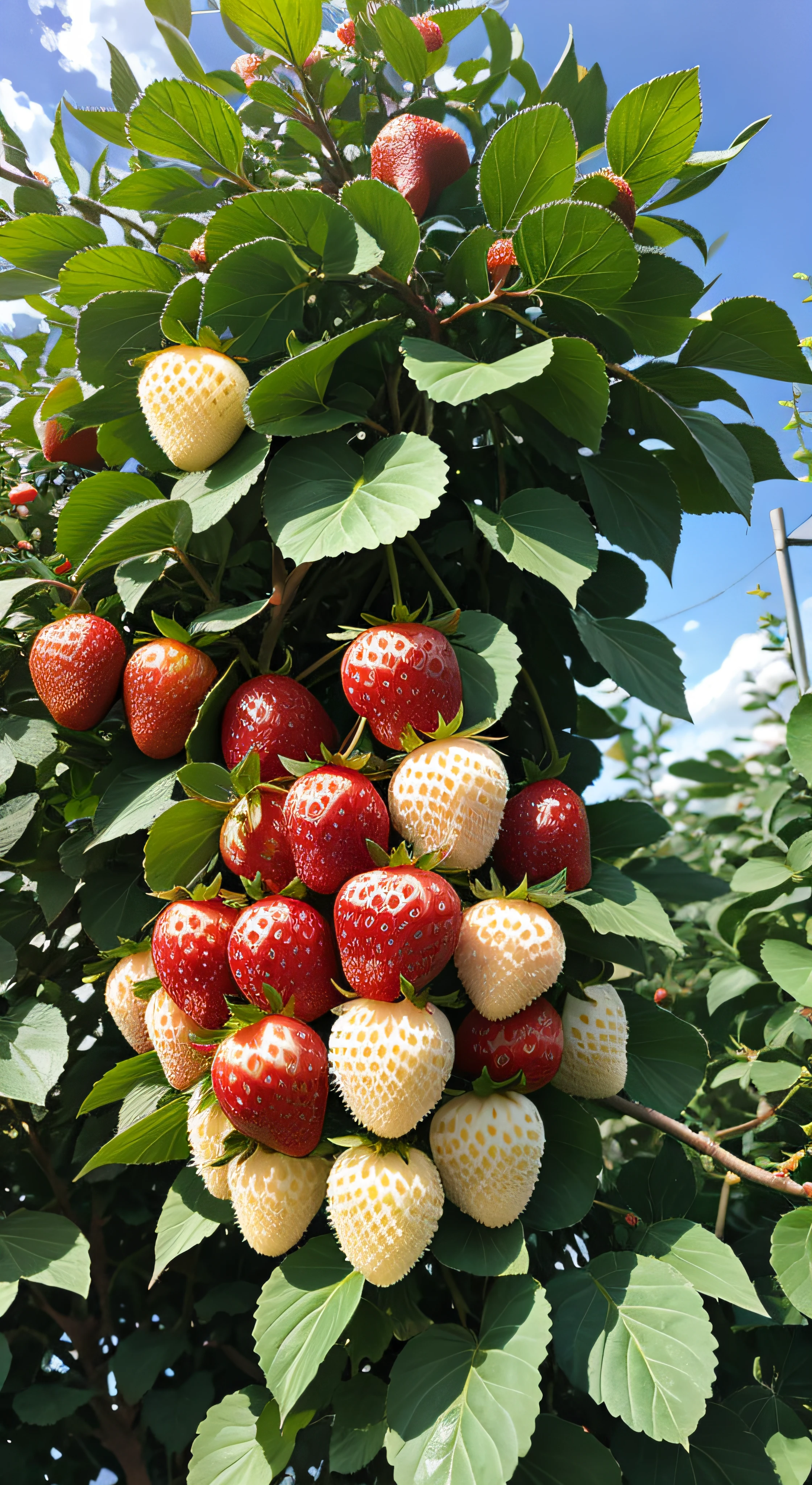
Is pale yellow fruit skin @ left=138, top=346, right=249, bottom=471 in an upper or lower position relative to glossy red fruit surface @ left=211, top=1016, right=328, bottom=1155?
upper

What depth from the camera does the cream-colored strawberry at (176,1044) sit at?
1.84 ft

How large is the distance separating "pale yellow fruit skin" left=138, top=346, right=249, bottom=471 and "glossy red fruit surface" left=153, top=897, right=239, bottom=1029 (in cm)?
29

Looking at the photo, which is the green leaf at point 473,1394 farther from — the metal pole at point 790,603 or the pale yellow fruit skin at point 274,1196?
the metal pole at point 790,603

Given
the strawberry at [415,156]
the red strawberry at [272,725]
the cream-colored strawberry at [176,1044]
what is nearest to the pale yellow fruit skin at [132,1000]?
the cream-colored strawberry at [176,1044]

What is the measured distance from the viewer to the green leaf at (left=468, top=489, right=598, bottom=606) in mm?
543

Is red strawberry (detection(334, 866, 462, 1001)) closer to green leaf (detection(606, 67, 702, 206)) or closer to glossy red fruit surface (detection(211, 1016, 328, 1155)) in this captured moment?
glossy red fruit surface (detection(211, 1016, 328, 1155))

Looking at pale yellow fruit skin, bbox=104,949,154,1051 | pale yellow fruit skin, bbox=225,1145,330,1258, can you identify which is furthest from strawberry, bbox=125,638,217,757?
pale yellow fruit skin, bbox=225,1145,330,1258

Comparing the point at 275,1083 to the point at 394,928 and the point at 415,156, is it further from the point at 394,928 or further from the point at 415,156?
the point at 415,156

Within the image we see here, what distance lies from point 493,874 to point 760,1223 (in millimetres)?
685

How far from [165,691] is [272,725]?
0.09 metres

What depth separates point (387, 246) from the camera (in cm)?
58

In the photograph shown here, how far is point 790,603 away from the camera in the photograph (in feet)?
5.85

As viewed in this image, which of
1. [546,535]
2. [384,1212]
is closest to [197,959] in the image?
[384,1212]

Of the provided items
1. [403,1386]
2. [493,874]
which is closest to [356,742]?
[493,874]
